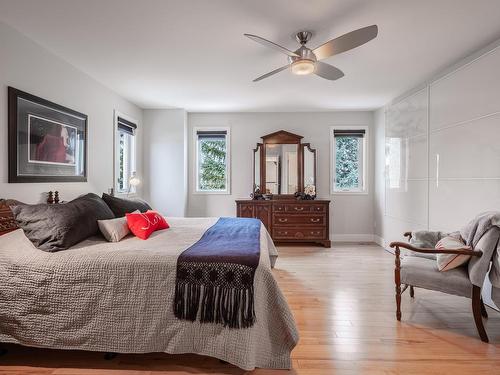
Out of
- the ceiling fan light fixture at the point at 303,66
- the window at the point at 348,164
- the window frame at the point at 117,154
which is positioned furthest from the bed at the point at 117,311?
the window at the point at 348,164

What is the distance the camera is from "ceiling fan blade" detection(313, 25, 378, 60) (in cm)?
207

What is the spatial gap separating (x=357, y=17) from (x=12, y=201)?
319cm

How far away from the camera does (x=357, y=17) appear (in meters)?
2.37

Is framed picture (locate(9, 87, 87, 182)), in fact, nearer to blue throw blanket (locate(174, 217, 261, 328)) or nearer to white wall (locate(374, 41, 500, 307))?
blue throw blanket (locate(174, 217, 261, 328))

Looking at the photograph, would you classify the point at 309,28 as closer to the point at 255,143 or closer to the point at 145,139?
the point at 255,143

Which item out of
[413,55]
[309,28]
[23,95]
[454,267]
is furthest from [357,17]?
[23,95]

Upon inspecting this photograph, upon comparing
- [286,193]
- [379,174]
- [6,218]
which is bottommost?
[6,218]

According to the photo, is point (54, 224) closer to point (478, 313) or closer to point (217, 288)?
point (217, 288)

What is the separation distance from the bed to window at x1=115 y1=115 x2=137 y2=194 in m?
2.64

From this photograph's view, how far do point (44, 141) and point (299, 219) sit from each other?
153 inches

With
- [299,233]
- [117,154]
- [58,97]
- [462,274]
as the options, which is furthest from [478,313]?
[117,154]

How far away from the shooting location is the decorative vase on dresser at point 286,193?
528 centimetres

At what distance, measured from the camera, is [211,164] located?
230 inches

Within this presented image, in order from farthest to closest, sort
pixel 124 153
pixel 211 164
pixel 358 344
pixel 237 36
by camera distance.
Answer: pixel 211 164, pixel 124 153, pixel 237 36, pixel 358 344
